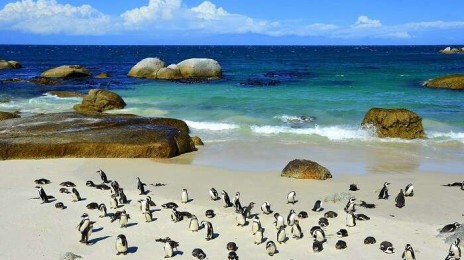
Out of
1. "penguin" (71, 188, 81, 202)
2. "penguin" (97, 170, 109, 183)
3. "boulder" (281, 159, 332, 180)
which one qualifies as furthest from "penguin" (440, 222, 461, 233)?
"penguin" (97, 170, 109, 183)

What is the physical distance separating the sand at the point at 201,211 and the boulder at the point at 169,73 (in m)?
38.3

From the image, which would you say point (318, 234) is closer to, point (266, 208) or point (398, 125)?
point (266, 208)

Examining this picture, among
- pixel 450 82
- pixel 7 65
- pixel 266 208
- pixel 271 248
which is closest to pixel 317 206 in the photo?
pixel 266 208

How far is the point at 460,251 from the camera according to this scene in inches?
420

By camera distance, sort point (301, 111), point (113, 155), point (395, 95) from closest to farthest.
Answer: point (113, 155) < point (301, 111) < point (395, 95)

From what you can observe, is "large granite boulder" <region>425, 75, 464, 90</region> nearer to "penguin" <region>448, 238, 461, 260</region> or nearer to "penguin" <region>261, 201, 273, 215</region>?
"penguin" <region>261, 201, 273, 215</region>

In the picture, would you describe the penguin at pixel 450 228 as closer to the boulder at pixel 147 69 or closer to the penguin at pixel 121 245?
the penguin at pixel 121 245

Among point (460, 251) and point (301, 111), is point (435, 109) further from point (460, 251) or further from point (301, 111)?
point (460, 251)

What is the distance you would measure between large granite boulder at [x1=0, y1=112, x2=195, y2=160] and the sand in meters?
0.52

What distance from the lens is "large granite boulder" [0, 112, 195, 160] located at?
1905 cm

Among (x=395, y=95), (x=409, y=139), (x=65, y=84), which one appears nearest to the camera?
(x=409, y=139)

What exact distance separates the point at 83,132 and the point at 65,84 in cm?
3316

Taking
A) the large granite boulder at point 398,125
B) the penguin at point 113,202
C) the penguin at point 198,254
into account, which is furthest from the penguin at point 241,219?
the large granite boulder at point 398,125

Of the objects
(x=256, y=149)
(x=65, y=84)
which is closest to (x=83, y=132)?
(x=256, y=149)
